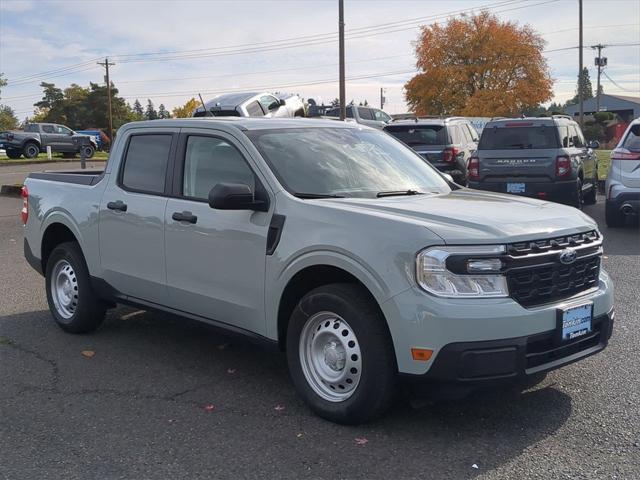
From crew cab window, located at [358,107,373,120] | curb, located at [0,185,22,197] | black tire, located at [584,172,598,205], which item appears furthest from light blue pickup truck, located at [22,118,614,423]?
crew cab window, located at [358,107,373,120]

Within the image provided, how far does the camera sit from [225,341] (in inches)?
241

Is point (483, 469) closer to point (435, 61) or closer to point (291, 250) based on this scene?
point (291, 250)

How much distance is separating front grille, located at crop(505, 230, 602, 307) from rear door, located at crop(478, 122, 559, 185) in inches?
327

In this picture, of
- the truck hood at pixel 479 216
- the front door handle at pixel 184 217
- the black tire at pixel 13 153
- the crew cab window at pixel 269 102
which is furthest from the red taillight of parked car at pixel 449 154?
the black tire at pixel 13 153

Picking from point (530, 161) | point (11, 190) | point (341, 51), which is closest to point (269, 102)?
point (341, 51)

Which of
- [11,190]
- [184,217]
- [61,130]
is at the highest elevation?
[61,130]

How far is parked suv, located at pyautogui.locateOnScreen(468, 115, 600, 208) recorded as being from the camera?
487 inches

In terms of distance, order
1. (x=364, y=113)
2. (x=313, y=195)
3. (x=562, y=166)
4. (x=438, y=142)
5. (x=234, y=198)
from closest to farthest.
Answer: (x=234, y=198), (x=313, y=195), (x=562, y=166), (x=438, y=142), (x=364, y=113)

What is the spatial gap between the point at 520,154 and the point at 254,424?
370 inches

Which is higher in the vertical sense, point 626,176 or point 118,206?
point 118,206

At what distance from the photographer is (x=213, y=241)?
A: 16.0 ft

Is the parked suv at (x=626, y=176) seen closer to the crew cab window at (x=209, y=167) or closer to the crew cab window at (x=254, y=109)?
the crew cab window at (x=254, y=109)

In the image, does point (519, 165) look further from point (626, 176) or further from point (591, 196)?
point (591, 196)

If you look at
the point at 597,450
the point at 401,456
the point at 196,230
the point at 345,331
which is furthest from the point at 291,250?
the point at 597,450
